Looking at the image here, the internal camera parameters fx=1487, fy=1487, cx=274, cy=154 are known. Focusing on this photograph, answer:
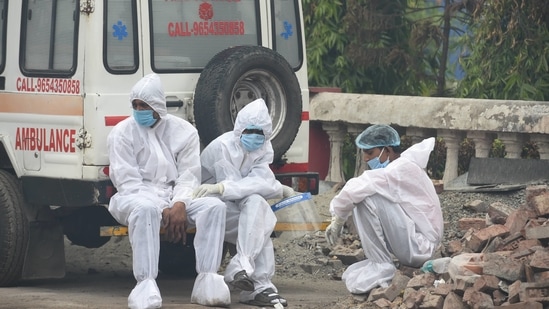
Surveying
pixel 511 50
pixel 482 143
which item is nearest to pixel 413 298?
pixel 482 143

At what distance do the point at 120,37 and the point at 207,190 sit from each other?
3.70ft

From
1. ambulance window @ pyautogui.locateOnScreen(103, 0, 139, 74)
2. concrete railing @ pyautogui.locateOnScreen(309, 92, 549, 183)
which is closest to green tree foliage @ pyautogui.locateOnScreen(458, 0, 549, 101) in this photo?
concrete railing @ pyautogui.locateOnScreen(309, 92, 549, 183)

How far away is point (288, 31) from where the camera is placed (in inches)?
406

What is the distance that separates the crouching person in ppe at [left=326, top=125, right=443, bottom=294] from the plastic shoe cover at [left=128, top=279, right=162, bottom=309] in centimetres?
118

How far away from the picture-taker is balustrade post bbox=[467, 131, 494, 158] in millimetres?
11500

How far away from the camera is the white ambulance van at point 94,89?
927 cm

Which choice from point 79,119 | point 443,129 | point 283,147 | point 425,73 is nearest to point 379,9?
point 425,73

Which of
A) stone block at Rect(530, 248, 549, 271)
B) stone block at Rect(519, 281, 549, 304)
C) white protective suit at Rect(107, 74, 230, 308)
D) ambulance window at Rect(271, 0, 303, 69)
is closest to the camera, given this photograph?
stone block at Rect(519, 281, 549, 304)

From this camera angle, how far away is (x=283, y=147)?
389 inches

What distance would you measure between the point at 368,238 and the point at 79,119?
1.94 meters

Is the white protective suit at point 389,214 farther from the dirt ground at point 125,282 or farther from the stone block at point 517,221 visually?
the stone block at point 517,221

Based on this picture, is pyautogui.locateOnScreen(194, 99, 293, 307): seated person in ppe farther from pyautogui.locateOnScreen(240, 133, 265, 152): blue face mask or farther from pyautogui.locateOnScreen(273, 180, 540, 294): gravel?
pyautogui.locateOnScreen(273, 180, 540, 294): gravel

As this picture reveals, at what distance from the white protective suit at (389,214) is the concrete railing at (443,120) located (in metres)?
2.20

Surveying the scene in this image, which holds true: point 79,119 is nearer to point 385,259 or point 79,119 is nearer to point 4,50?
point 4,50
